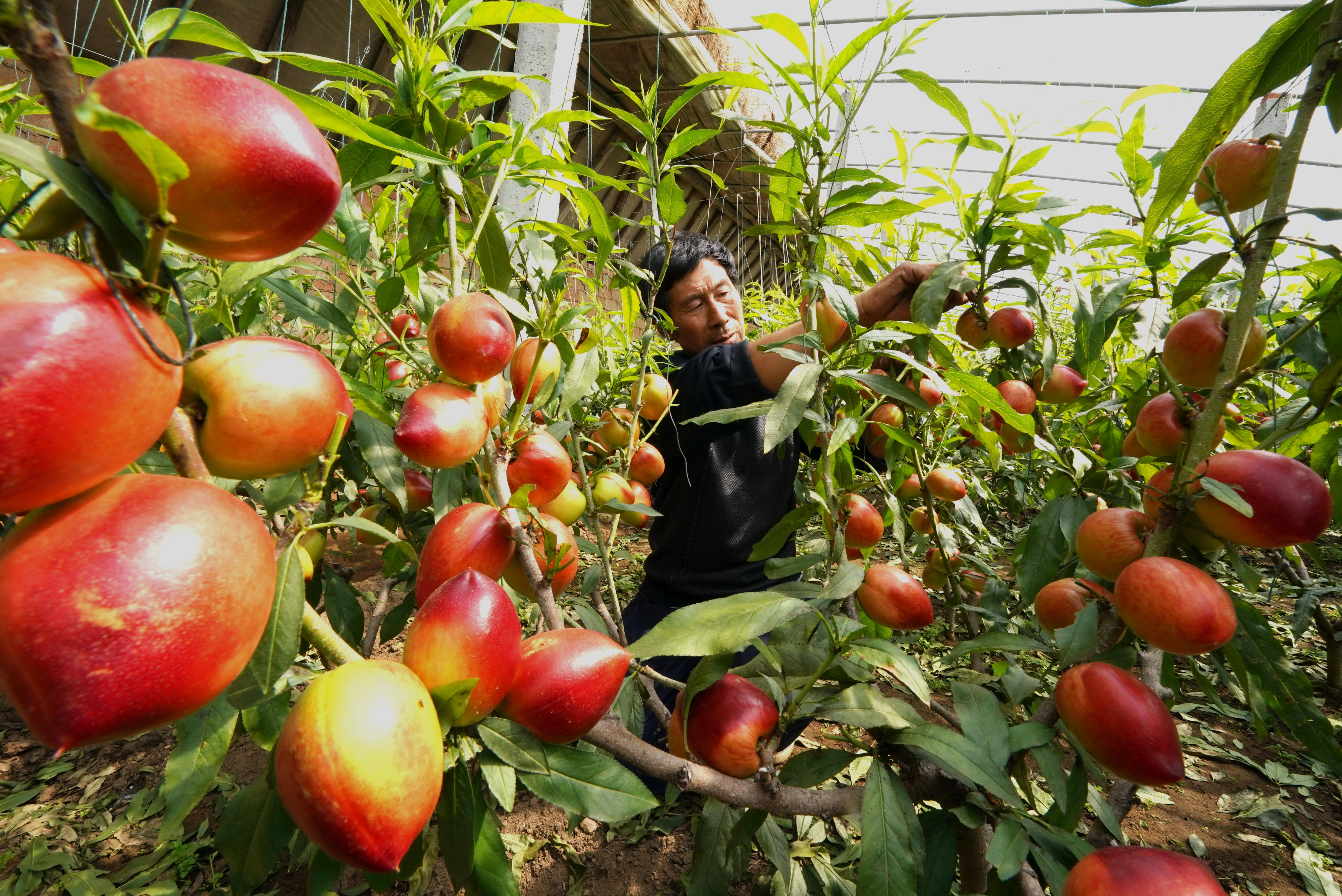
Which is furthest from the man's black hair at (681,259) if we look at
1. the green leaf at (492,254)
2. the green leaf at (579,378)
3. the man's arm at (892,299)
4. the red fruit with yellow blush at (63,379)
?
the red fruit with yellow blush at (63,379)

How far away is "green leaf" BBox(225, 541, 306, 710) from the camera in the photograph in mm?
376

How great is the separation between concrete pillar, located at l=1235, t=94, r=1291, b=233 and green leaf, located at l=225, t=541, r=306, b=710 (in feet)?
2.78

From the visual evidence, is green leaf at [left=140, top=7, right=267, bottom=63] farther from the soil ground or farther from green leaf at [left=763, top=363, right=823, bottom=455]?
the soil ground

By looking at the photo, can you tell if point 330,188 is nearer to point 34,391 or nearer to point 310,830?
point 34,391

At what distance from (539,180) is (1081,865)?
3.16 feet

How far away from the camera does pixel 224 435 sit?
0.35 metres

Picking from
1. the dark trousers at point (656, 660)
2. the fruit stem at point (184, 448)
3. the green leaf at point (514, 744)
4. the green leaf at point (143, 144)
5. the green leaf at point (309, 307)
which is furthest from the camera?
the dark trousers at point (656, 660)

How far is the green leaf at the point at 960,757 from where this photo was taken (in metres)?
0.55

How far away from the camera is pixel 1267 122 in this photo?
1696 mm

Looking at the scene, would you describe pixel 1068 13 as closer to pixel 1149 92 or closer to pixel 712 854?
pixel 1149 92

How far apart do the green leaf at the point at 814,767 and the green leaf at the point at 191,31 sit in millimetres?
757

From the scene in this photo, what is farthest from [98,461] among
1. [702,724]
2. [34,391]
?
[702,724]

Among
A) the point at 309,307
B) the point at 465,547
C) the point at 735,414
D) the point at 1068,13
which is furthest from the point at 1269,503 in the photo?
the point at 1068,13

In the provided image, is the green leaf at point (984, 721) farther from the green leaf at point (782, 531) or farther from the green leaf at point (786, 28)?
the green leaf at point (786, 28)
